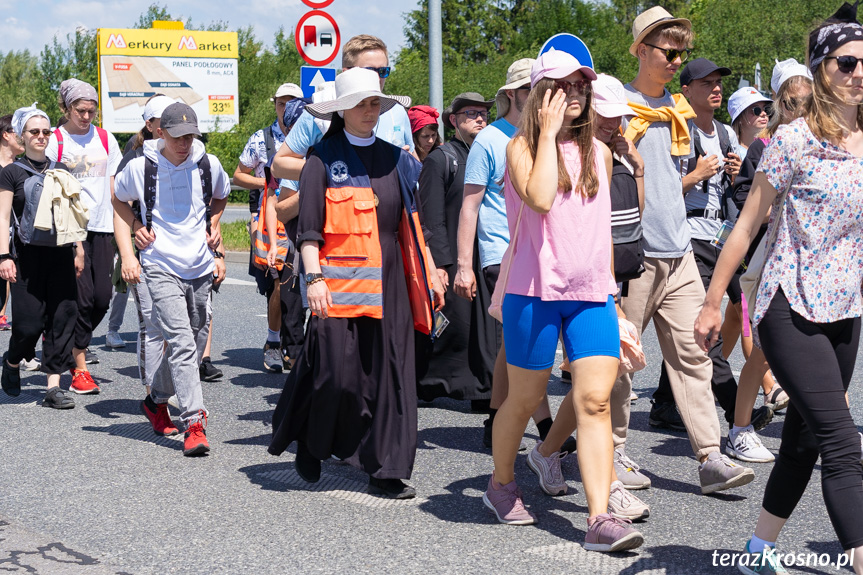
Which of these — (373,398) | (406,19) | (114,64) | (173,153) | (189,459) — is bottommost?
(189,459)

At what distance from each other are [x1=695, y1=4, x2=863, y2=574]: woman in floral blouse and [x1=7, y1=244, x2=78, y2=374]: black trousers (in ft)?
17.8

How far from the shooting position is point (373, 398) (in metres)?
5.51

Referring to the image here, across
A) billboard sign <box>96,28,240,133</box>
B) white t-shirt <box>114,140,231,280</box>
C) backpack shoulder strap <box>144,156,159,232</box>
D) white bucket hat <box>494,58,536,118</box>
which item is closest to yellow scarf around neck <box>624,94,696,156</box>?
white bucket hat <box>494,58,536,118</box>

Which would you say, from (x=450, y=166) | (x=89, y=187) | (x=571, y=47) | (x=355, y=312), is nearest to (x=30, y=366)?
(x=89, y=187)

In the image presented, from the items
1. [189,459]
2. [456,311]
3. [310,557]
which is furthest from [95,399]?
[310,557]

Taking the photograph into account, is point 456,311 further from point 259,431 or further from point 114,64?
point 114,64

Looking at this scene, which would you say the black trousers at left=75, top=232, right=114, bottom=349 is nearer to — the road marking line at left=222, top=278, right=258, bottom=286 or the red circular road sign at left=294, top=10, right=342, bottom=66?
the red circular road sign at left=294, top=10, right=342, bottom=66

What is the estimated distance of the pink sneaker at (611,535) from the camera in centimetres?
432

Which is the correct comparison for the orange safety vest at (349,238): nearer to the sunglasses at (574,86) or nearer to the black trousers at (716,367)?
the sunglasses at (574,86)

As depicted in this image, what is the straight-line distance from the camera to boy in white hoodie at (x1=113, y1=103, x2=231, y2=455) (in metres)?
6.54

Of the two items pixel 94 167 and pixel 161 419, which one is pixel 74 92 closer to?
pixel 94 167

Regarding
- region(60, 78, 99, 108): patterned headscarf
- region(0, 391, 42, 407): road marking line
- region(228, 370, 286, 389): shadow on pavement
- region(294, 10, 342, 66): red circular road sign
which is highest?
region(294, 10, 342, 66): red circular road sign

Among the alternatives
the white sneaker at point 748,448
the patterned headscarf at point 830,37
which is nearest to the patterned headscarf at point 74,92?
the white sneaker at point 748,448

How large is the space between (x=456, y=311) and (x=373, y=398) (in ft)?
6.27
